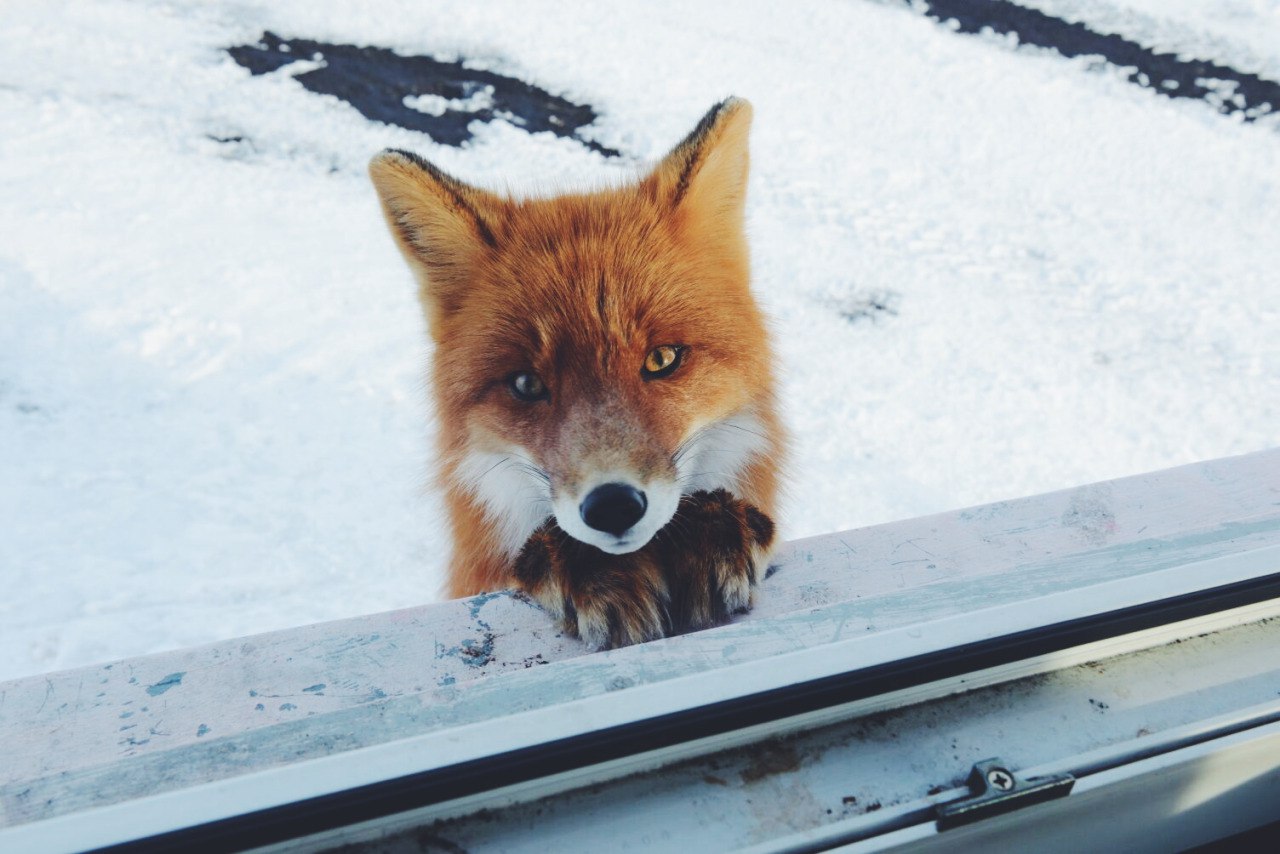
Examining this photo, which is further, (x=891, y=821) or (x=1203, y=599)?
(x=1203, y=599)

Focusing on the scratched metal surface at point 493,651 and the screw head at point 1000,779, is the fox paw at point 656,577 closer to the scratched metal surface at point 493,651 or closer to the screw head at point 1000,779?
the scratched metal surface at point 493,651

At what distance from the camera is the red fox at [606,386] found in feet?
3.43

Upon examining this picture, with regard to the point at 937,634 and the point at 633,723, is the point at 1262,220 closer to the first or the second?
the point at 937,634

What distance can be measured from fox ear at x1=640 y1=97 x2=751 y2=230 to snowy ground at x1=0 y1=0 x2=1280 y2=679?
36 cm

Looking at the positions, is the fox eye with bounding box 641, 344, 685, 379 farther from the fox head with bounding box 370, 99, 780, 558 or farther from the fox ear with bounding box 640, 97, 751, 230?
the fox ear with bounding box 640, 97, 751, 230

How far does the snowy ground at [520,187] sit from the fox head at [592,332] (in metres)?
0.36

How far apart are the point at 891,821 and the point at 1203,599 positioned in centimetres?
42

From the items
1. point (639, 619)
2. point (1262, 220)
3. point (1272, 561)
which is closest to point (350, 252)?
point (639, 619)

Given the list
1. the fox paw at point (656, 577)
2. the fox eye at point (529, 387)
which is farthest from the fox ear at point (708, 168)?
the fox paw at point (656, 577)

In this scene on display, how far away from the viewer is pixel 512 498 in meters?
1.38

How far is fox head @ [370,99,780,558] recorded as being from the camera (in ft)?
3.91

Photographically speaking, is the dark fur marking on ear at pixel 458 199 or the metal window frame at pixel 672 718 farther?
the dark fur marking on ear at pixel 458 199

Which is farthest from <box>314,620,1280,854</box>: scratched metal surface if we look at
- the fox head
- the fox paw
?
the fox head

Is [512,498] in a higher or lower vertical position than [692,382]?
lower
